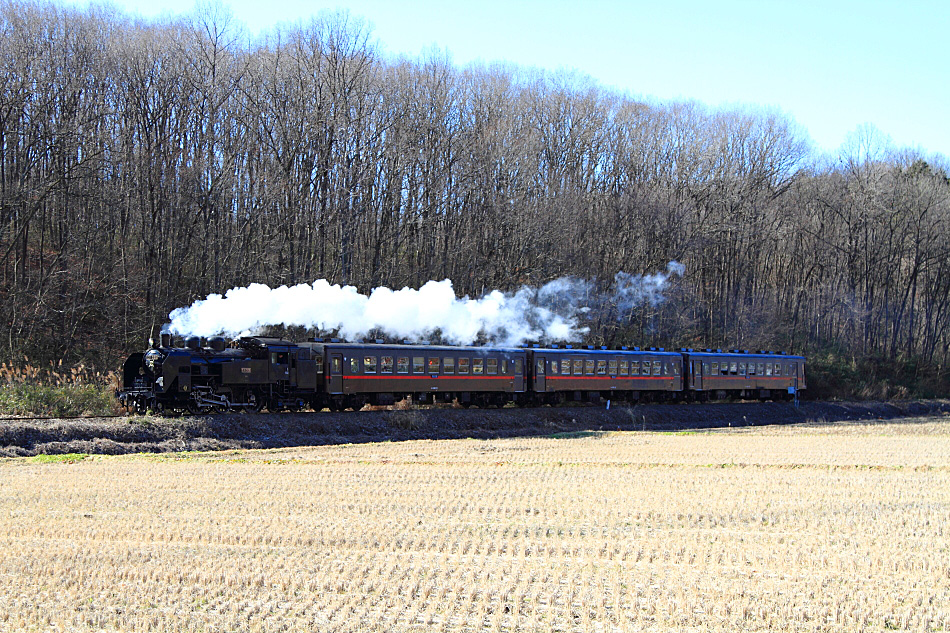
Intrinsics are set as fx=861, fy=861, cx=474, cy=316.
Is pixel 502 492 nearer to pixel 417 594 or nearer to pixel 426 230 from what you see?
pixel 417 594

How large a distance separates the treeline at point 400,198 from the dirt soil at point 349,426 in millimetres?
10673

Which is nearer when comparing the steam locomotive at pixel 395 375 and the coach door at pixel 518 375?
the steam locomotive at pixel 395 375

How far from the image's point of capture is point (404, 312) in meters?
33.6

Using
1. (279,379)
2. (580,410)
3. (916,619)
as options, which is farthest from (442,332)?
(916,619)

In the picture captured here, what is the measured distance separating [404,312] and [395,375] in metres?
4.78

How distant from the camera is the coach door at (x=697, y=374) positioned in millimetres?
40812

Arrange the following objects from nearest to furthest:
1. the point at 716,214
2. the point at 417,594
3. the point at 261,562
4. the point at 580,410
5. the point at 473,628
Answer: the point at 473,628
the point at 417,594
the point at 261,562
the point at 580,410
the point at 716,214

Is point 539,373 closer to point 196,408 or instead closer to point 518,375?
point 518,375

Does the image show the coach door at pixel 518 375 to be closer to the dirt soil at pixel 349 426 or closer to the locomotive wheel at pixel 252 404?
the dirt soil at pixel 349 426

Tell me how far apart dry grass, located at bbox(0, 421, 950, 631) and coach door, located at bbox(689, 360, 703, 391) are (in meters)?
21.9

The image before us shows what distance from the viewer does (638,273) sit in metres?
49.3

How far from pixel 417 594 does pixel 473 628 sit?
41.8 inches

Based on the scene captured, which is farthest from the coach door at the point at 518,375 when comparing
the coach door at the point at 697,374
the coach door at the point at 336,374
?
the coach door at the point at 697,374

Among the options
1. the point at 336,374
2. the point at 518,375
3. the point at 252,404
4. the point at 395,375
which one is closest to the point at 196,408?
the point at 252,404
